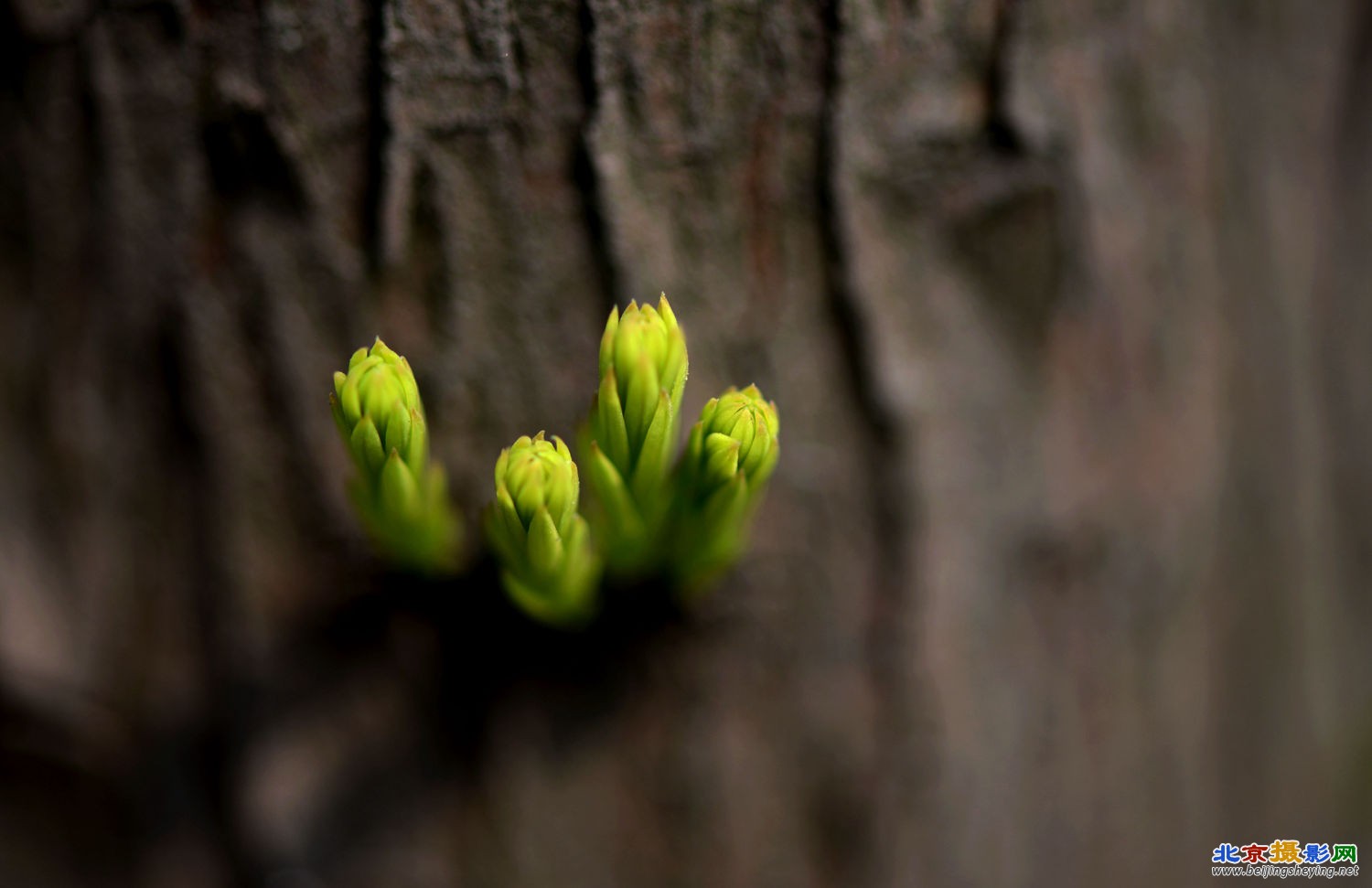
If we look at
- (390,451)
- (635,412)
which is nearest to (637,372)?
(635,412)

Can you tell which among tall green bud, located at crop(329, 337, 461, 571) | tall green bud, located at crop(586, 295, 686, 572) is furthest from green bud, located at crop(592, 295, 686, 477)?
tall green bud, located at crop(329, 337, 461, 571)

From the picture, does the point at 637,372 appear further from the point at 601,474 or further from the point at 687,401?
the point at 687,401

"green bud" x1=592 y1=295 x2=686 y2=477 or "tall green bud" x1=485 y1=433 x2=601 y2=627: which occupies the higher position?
"green bud" x1=592 y1=295 x2=686 y2=477

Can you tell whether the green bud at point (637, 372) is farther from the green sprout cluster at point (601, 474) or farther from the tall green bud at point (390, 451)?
the tall green bud at point (390, 451)

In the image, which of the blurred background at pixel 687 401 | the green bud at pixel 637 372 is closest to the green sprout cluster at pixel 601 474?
the green bud at pixel 637 372

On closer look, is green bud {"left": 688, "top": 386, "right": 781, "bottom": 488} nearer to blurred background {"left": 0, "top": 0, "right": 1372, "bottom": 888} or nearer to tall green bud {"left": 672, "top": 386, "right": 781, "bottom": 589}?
tall green bud {"left": 672, "top": 386, "right": 781, "bottom": 589}

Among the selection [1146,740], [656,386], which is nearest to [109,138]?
[656,386]

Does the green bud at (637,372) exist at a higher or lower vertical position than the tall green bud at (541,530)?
higher

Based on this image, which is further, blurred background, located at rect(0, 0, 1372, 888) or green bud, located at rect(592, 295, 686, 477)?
blurred background, located at rect(0, 0, 1372, 888)

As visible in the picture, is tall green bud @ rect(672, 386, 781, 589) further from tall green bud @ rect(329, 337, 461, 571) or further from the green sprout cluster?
tall green bud @ rect(329, 337, 461, 571)
